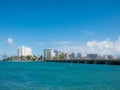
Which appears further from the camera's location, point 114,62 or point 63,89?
point 114,62

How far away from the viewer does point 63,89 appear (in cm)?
3516

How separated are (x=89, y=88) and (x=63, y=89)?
3707 millimetres

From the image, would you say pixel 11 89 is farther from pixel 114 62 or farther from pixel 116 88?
pixel 114 62

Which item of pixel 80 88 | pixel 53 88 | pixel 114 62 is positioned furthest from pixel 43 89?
pixel 114 62

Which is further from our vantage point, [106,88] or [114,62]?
[114,62]

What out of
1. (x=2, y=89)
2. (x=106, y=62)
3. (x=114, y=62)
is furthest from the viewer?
(x=106, y=62)

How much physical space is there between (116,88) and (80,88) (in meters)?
4.83

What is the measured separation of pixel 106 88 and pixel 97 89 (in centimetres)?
179

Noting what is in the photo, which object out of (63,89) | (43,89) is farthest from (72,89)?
(43,89)

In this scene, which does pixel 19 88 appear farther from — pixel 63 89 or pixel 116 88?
pixel 116 88

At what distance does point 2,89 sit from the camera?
3434 cm

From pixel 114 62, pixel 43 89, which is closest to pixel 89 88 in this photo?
pixel 43 89

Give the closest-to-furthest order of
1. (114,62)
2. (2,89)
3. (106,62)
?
(2,89), (114,62), (106,62)

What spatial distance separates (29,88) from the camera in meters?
35.5
